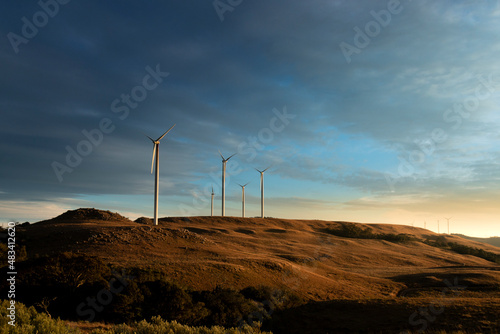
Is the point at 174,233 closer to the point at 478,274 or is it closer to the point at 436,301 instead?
the point at 436,301

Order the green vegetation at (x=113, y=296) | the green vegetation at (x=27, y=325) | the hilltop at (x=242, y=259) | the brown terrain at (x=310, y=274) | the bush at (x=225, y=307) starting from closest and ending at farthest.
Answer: the green vegetation at (x=27, y=325)
the green vegetation at (x=113, y=296)
the brown terrain at (x=310, y=274)
the bush at (x=225, y=307)
the hilltop at (x=242, y=259)

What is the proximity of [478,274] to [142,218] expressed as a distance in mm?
76838

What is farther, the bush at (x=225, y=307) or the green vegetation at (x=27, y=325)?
the bush at (x=225, y=307)

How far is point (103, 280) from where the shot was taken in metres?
26.2

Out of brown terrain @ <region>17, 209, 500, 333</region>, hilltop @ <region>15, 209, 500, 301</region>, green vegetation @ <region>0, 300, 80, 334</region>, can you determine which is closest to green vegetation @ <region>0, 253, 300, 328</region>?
brown terrain @ <region>17, 209, 500, 333</region>

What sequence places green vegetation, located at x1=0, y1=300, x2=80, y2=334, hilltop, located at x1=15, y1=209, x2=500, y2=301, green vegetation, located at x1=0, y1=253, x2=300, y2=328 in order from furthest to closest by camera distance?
hilltop, located at x1=15, y1=209, x2=500, y2=301
green vegetation, located at x1=0, y1=253, x2=300, y2=328
green vegetation, located at x1=0, y1=300, x2=80, y2=334

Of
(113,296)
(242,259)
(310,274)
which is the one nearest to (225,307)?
(113,296)

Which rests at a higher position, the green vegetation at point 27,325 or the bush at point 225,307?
the green vegetation at point 27,325

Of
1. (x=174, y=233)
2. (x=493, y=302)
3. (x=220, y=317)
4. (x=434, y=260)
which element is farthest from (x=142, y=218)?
(x=493, y=302)

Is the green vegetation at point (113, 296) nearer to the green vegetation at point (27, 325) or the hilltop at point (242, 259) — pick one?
the hilltop at point (242, 259)

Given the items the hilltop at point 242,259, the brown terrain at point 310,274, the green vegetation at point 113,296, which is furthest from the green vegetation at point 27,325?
the hilltop at point 242,259

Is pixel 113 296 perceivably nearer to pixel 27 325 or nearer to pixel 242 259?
pixel 27 325

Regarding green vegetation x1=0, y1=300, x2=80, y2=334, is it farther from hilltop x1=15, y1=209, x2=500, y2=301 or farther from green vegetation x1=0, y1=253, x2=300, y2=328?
hilltop x1=15, y1=209, x2=500, y2=301

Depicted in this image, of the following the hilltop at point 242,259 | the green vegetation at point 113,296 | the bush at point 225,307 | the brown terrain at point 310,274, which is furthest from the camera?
the hilltop at point 242,259
